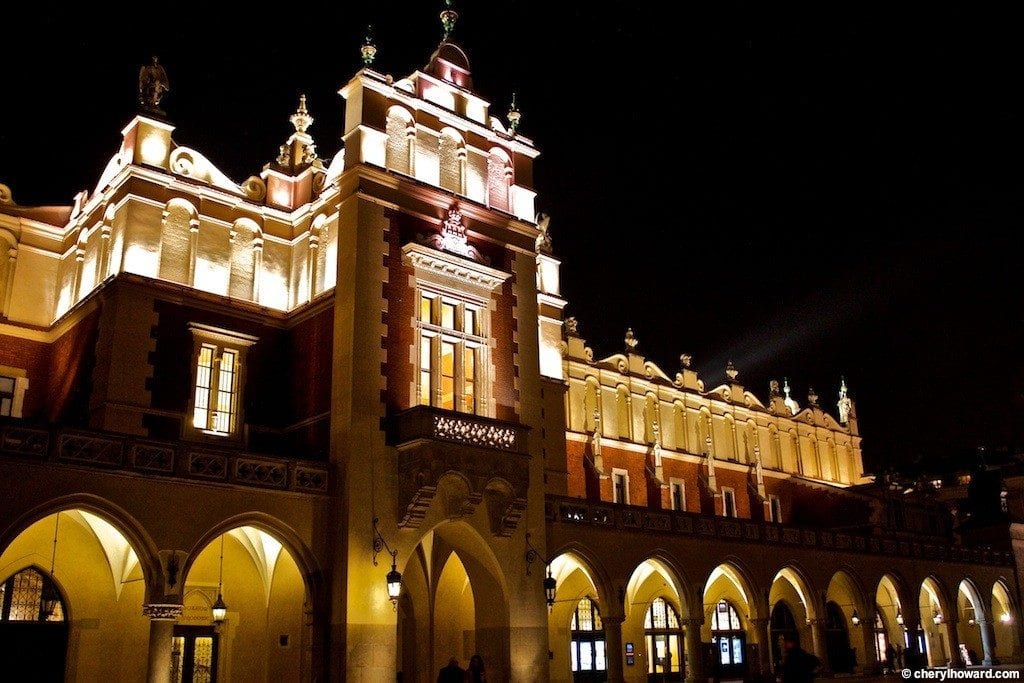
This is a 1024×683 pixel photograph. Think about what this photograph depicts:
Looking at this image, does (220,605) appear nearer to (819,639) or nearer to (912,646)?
(819,639)

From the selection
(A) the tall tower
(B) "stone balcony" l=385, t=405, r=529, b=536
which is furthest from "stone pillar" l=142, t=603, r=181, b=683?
(B) "stone balcony" l=385, t=405, r=529, b=536

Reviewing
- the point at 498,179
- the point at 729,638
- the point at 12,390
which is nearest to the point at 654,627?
the point at 729,638

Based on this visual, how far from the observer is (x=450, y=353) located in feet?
96.9

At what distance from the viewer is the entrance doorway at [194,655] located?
2745cm

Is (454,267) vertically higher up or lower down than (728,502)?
higher up

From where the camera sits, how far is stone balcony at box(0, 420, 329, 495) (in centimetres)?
2145

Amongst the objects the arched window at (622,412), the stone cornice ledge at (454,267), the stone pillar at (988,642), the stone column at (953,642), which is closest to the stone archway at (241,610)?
the stone cornice ledge at (454,267)

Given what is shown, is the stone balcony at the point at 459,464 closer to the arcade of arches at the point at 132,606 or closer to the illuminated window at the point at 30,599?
the arcade of arches at the point at 132,606

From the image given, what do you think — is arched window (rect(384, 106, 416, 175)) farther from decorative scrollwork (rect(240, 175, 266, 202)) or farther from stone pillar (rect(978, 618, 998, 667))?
stone pillar (rect(978, 618, 998, 667))

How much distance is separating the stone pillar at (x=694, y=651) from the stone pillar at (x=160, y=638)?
1735 centimetres

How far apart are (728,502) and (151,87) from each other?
3340 cm

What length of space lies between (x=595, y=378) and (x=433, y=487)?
20167 mm

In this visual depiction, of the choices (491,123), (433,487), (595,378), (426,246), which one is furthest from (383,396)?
(595,378)

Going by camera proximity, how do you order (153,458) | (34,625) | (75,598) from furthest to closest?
(75,598)
(34,625)
(153,458)
